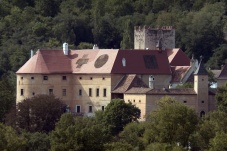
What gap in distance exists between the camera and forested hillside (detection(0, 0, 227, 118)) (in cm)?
12219

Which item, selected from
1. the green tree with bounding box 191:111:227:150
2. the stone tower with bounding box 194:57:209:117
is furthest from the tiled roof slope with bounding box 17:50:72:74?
the green tree with bounding box 191:111:227:150

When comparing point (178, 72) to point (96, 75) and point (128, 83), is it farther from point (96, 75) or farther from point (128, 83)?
point (96, 75)

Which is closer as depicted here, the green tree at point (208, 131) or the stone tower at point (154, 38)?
the green tree at point (208, 131)

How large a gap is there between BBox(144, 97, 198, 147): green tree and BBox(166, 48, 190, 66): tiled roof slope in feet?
56.4

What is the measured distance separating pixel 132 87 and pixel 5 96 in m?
7.13

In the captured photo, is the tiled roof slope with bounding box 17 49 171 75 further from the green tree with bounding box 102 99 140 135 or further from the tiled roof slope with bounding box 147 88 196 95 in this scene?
the green tree with bounding box 102 99 140 135

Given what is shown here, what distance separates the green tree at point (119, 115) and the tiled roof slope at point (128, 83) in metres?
3.91

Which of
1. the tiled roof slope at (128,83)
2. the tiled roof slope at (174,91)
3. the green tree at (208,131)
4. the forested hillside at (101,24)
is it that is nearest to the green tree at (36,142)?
the green tree at (208,131)

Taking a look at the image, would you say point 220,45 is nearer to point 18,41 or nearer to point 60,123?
point 18,41

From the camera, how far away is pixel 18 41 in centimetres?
12775

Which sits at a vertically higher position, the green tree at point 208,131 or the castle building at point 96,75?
the castle building at point 96,75

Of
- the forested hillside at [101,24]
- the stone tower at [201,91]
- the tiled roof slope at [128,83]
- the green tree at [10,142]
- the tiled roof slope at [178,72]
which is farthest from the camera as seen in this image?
the forested hillside at [101,24]

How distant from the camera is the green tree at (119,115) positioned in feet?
308

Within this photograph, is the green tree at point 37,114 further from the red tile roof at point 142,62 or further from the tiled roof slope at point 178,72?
the tiled roof slope at point 178,72
